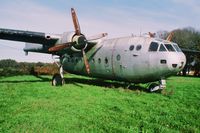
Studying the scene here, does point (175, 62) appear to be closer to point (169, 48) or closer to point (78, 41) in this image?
point (169, 48)

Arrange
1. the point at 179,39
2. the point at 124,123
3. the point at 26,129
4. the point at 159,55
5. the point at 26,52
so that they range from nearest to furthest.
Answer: the point at 26,129
the point at 124,123
the point at 159,55
the point at 26,52
the point at 179,39

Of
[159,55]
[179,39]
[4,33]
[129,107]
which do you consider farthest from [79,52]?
[179,39]

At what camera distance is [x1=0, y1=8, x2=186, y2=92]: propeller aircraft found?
658 inches

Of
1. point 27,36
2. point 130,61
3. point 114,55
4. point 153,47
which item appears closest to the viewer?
point 153,47

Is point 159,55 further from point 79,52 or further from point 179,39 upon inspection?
point 179,39

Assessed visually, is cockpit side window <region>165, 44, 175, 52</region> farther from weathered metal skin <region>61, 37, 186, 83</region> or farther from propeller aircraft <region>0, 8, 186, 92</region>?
weathered metal skin <region>61, 37, 186, 83</region>

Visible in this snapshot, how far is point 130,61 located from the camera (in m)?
18.1

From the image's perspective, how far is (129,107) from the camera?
11.6 m

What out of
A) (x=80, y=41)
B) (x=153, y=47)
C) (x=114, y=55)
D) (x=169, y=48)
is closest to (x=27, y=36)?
(x=80, y=41)

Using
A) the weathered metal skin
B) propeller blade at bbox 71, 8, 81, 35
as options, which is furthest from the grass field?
propeller blade at bbox 71, 8, 81, 35

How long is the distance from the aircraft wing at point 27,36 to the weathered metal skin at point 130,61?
299cm

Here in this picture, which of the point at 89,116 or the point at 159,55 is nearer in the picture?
the point at 89,116

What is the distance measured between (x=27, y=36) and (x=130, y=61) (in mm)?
9570

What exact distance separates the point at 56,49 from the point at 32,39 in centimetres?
299
